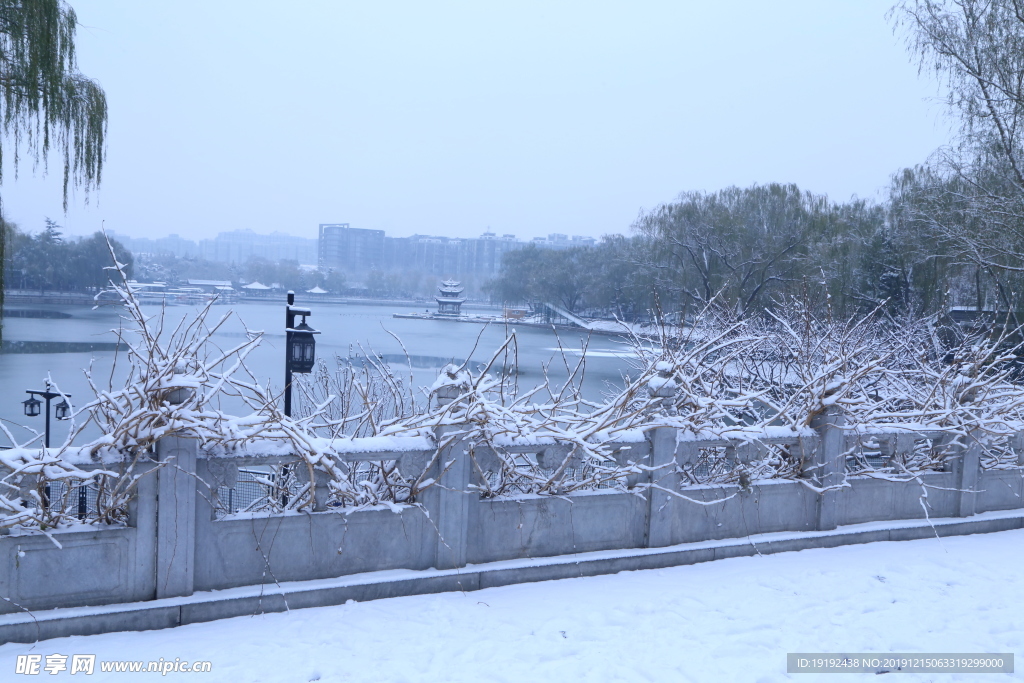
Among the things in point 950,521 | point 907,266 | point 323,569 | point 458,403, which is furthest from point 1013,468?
point 907,266

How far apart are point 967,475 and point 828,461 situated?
58.8 inches

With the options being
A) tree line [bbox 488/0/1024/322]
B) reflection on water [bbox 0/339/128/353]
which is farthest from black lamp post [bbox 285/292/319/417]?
reflection on water [bbox 0/339/128/353]

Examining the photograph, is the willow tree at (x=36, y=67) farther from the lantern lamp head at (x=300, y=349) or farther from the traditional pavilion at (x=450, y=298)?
the traditional pavilion at (x=450, y=298)

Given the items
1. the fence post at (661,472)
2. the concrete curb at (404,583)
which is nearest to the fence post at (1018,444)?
the concrete curb at (404,583)

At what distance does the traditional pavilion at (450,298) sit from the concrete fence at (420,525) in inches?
2977

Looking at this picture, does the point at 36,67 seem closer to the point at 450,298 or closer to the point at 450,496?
the point at 450,496

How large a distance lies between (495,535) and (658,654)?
3.89ft

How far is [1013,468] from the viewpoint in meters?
6.38

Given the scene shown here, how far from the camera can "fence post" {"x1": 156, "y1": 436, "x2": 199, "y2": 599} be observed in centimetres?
362

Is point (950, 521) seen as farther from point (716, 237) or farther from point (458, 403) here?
point (716, 237)

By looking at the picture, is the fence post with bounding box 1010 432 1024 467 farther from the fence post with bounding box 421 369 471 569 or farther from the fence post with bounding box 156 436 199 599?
the fence post with bounding box 156 436 199 599

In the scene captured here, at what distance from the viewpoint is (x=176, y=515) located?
363cm

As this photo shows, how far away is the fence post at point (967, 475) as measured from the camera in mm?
6031

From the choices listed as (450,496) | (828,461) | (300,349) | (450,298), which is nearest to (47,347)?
(300,349)
